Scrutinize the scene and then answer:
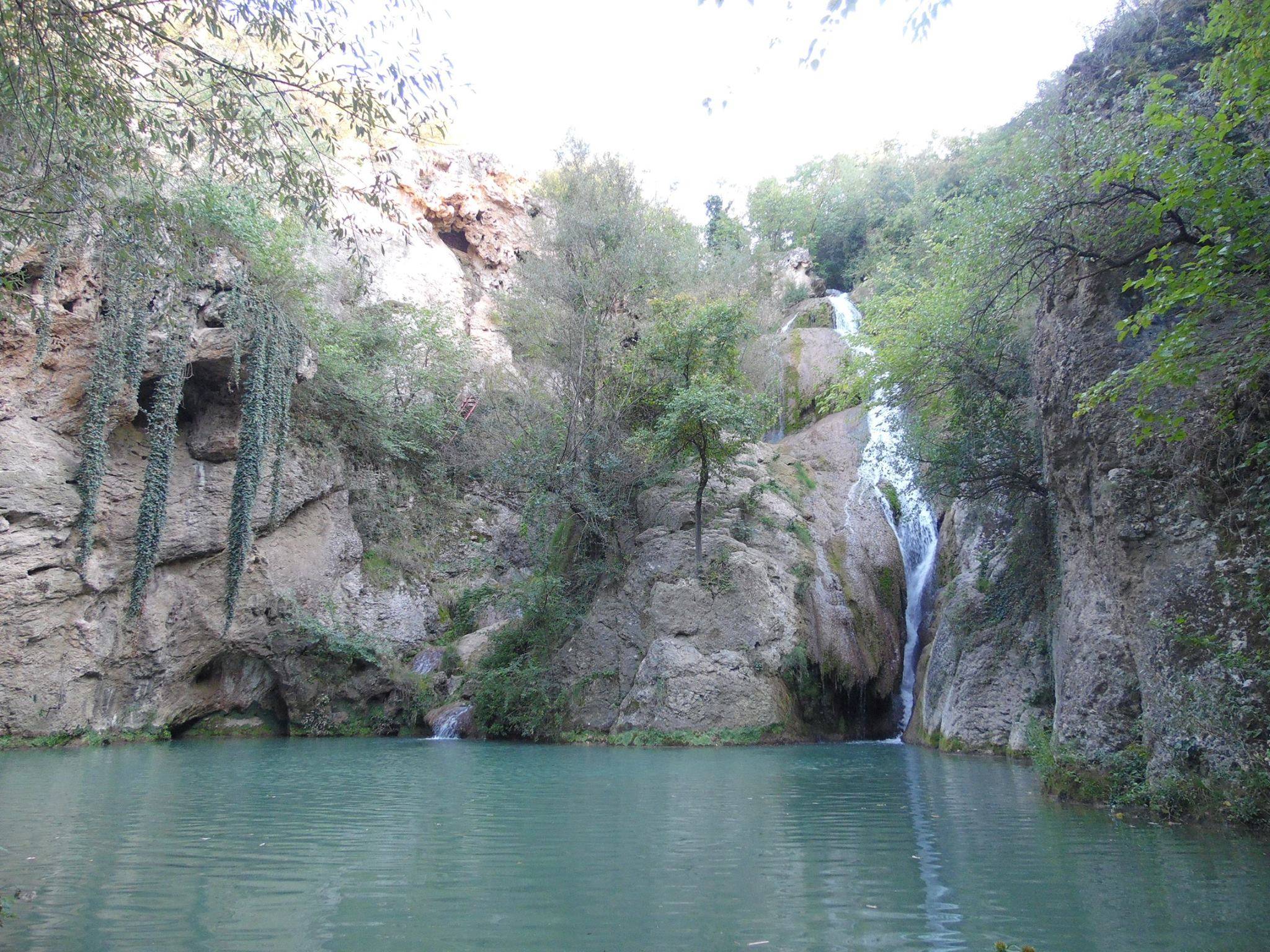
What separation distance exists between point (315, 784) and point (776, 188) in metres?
39.0

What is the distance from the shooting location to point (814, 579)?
19016 mm

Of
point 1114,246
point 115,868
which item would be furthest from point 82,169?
point 1114,246

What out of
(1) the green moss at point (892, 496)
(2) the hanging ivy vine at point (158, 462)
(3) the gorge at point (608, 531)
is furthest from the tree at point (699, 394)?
(2) the hanging ivy vine at point (158, 462)

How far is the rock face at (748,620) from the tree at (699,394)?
0.78 m

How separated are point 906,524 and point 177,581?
17.3 metres

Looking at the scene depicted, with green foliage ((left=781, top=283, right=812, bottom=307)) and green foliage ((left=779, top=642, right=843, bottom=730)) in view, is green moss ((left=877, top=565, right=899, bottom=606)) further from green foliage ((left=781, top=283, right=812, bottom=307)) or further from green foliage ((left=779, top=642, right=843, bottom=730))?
green foliage ((left=781, top=283, right=812, bottom=307))

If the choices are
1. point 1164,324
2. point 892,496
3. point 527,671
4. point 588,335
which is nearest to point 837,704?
point 892,496

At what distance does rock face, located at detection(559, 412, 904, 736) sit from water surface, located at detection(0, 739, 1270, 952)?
683 cm

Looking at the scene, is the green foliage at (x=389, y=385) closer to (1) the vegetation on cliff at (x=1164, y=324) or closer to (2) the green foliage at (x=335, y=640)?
(2) the green foliage at (x=335, y=640)

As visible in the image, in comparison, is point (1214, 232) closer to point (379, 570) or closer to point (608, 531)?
point (608, 531)

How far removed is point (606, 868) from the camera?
5.49m

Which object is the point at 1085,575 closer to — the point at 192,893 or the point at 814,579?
the point at 192,893

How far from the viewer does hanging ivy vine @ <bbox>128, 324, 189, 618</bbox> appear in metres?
17.5

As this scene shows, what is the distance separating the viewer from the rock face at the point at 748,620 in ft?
56.0
